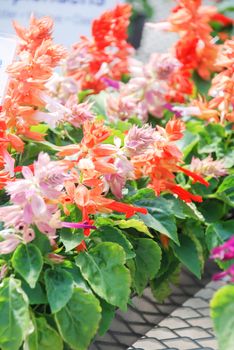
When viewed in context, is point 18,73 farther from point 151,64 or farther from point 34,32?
point 151,64

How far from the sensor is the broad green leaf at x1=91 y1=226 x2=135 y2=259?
1.28 metres

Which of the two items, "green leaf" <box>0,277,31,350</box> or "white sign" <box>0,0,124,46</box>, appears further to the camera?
"white sign" <box>0,0,124,46</box>

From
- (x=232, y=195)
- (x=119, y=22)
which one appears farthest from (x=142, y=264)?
(x=119, y=22)

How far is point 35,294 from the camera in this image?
1165mm

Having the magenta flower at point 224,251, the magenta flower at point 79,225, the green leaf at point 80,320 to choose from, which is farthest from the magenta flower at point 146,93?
the magenta flower at point 224,251

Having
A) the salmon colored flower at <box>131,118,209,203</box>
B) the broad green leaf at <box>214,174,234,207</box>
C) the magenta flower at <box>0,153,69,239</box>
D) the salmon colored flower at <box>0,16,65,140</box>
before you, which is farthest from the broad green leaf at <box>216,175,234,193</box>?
the magenta flower at <box>0,153,69,239</box>

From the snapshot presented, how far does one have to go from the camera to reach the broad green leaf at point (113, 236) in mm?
1279

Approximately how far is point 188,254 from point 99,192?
0.32m

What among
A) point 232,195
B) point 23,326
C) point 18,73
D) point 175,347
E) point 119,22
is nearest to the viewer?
point 23,326

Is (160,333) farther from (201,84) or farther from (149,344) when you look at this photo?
(201,84)

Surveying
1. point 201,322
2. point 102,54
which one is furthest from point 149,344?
point 102,54

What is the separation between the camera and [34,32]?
147cm

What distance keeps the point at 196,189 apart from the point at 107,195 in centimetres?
28

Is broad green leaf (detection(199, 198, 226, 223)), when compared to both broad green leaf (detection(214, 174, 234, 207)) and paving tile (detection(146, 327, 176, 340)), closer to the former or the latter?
broad green leaf (detection(214, 174, 234, 207))
